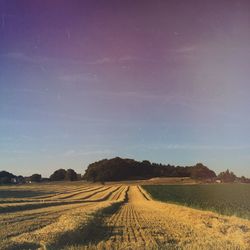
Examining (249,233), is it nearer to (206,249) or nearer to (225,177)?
(206,249)

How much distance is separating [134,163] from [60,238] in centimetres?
17729

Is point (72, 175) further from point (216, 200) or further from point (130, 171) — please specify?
point (216, 200)

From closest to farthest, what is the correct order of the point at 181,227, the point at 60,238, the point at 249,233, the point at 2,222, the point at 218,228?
the point at 60,238
the point at 249,233
the point at 218,228
the point at 181,227
the point at 2,222

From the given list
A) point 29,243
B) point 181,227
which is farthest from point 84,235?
point 181,227

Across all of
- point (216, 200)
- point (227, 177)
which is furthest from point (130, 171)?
point (216, 200)

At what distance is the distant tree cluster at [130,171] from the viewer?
176 metres

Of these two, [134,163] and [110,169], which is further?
[134,163]

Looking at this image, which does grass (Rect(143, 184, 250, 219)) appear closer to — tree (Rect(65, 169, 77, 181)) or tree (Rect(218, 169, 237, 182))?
tree (Rect(218, 169, 237, 182))

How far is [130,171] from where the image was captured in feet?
617

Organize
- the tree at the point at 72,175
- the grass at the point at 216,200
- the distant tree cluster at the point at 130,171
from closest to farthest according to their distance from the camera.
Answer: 1. the grass at the point at 216,200
2. the distant tree cluster at the point at 130,171
3. the tree at the point at 72,175

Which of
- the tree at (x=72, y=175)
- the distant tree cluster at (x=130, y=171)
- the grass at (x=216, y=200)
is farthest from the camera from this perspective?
the tree at (x=72, y=175)

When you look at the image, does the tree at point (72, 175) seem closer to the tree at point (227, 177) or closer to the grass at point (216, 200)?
the tree at point (227, 177)

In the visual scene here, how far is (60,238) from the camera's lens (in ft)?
58.5

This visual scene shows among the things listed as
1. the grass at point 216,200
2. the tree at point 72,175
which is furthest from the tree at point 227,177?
the grass at point 216,200
